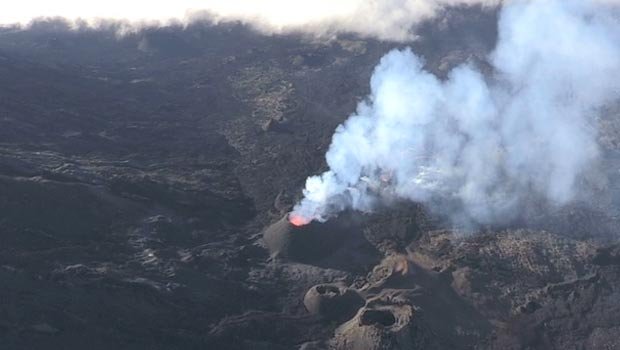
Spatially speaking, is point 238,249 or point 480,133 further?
point 480,133

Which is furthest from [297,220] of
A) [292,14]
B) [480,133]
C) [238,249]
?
[292,14]

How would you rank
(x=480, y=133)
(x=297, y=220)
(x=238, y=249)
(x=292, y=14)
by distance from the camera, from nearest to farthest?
(x=238, y=249) < (x=297, y=220) < (x=480, y=133) < (x=292, y=14)

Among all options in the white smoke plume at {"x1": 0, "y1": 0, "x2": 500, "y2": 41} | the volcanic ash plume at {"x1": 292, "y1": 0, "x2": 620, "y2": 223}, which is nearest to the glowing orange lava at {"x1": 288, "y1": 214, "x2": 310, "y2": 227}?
the volcanic ash plume at {"x1": 292, "y1": 0, "x2": 620, "y2": 223}

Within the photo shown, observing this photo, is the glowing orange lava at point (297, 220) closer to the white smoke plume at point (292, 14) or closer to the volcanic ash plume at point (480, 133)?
the volcanic ash plume at point (480, 133)

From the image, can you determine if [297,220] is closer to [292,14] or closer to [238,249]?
[238,249]

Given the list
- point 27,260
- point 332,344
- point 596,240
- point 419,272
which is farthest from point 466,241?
point 27,260

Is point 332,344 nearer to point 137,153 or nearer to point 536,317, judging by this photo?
point 536,317

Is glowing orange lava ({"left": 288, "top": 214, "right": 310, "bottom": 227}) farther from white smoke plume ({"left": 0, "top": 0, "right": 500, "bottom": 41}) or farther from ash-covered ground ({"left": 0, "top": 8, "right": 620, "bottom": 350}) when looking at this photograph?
white smoke plume ({"left": 0, "top": 0, "right": 500, "bottom": 41})
